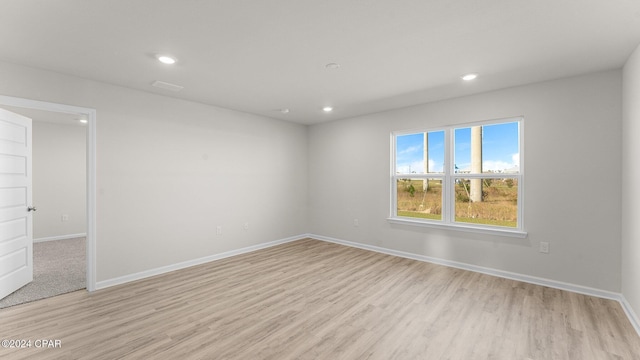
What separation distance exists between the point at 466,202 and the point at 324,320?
2894 mm

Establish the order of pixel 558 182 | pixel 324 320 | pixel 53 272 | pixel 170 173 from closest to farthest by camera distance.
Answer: pixel 324 320 < pixel 558 182 < pixel 53 272 < pixel 170 173

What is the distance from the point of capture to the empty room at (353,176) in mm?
2135

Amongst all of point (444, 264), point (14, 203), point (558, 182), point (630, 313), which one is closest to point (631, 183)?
point (558, 182)

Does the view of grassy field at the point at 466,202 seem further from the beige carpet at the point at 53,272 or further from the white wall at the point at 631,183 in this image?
the beige carpet at the point at 53,272

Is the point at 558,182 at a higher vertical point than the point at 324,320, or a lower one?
higher

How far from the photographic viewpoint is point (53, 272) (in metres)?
3.82

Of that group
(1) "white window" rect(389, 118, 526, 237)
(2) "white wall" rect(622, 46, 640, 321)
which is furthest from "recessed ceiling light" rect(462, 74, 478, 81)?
(2) "white wall" rect(622, 46, 640, 321)

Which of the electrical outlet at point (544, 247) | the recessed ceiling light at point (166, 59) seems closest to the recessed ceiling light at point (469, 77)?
the electrical outlet at point (544, 247)

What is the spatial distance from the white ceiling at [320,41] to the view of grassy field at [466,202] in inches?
56.0

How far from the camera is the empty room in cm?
213

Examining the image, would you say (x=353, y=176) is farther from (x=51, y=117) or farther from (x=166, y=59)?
(x=51, y=117)

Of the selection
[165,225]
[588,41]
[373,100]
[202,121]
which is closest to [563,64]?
[588,41]

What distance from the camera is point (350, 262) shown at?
4348 mm

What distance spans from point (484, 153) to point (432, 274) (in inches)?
75.7
